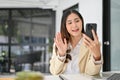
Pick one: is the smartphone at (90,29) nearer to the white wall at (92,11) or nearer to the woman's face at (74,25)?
the woman's face at (74,25)

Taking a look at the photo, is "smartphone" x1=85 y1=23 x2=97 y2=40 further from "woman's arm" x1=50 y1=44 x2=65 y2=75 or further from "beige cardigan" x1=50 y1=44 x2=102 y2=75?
"woman's arm" x1=50 y1=44 x2=65 y2=75

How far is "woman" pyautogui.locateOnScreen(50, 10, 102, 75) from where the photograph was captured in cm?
168

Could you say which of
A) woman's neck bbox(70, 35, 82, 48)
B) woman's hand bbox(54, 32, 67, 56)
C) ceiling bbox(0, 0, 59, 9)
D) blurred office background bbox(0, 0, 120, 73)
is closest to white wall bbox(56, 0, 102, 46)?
Answer: ceiling bbox(0, 0, 59, 9)

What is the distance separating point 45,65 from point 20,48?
103cm

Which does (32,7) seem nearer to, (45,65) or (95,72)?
(45,65)

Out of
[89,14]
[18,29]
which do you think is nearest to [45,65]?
[18,29]

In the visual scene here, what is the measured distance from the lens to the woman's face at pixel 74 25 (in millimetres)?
1787

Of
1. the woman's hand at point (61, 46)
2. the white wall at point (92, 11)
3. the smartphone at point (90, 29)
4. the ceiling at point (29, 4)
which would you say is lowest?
the woman's hand at point (61, 46)

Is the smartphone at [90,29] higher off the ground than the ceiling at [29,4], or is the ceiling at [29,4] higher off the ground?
the ceiling at [29,4]

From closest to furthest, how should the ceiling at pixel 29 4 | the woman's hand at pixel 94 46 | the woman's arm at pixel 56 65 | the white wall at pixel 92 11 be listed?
the woman's hand at pixel 94 46 → the woman's arm at pixel 56 65 → the white wall at pixel 92 11 → the ceiling at pixel 29 4

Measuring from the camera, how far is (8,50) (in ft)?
29.2

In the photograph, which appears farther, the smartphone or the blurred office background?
the blurred office background

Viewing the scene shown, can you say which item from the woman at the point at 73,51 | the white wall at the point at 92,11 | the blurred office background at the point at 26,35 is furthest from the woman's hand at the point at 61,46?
the blurred office background at the point at 26,35

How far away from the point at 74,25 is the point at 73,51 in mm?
184
